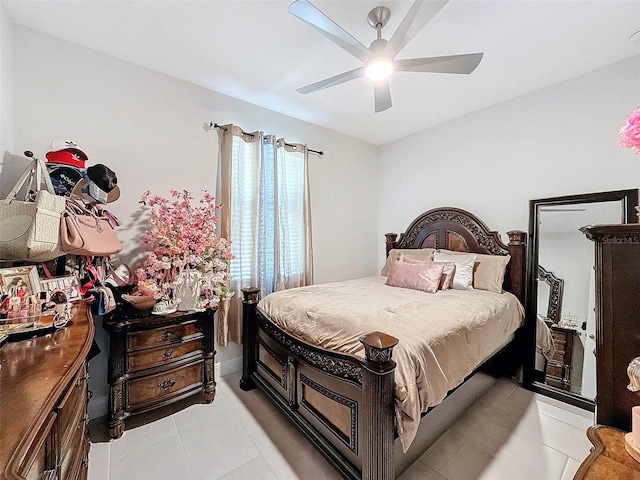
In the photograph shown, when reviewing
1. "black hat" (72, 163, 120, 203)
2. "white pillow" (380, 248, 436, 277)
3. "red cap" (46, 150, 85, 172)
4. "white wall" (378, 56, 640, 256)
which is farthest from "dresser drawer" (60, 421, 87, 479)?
"white wall" (378, 56, 640, 256)

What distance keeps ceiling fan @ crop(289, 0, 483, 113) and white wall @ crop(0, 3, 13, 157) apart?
6.01 feet

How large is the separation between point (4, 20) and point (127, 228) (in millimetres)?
1467

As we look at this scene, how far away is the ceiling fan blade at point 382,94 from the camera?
6.66 feet

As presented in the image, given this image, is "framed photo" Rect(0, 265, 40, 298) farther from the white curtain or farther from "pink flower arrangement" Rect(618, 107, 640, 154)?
"pink flower arrangement" Rect(618, 107, 640, 154)

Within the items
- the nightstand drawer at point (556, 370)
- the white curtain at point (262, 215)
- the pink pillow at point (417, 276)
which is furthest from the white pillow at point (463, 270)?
the white curtain at point (262, 215)

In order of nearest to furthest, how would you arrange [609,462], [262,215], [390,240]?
1. [609,462]
2. [262,215]
3. [390,240]

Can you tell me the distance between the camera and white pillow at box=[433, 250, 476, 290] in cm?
267

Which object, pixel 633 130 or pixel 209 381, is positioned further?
pixel 209 381

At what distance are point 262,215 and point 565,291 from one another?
304 cm

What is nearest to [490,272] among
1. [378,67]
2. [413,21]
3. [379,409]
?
[379,409]

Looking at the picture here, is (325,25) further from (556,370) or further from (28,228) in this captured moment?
(556,370)

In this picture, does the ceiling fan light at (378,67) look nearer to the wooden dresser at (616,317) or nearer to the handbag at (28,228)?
the wooden dresser at (616,317)

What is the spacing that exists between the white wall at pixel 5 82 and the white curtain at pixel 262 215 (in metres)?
1.41

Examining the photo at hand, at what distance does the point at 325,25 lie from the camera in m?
1.48
